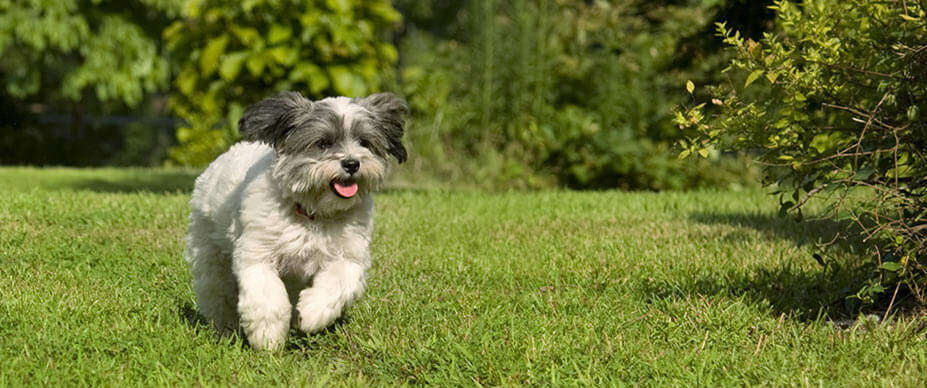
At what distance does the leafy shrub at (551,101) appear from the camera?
1248cm

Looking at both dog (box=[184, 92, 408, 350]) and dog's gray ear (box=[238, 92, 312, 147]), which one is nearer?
dog (box=[184, 92, 408, 350])

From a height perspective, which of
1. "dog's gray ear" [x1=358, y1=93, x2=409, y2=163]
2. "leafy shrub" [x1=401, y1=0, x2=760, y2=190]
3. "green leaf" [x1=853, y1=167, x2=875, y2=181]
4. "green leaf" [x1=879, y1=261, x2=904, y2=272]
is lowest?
"leafy shrub" [x1=401, y1=0, x2=760, y2=190]

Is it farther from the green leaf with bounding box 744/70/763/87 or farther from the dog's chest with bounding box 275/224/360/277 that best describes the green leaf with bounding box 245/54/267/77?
the green leaf with bounding box 744/70/763/87

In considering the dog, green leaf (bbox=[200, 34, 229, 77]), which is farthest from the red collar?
green leaf (bbox=[200, 34, 229, 77])

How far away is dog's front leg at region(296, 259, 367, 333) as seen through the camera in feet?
13.4

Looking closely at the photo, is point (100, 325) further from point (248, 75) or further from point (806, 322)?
point (248, 75)

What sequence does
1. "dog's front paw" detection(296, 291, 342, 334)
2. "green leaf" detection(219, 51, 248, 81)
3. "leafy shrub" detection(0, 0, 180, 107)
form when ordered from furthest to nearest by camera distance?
"leafy shrub" detection(0, 0, 180, 107)
"green leaf" detection(219, 51, 248, 81)
"dog's front paw" detection(296, 291, 342, 334)

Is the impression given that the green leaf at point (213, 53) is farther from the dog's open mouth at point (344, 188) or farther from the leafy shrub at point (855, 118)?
the leafy shrub at point (855, 118)

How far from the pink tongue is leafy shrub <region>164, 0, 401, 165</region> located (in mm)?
5586

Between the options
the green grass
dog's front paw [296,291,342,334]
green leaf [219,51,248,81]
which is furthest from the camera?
green leaf [219,51,248,81]

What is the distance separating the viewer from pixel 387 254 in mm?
6680

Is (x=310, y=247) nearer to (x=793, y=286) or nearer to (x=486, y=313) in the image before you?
(x=486, y=313)

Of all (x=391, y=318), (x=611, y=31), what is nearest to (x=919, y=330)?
(x=391, y=318)

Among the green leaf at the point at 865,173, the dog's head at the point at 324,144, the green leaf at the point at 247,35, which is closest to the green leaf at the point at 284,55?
the green leaf at the point at 247,35
